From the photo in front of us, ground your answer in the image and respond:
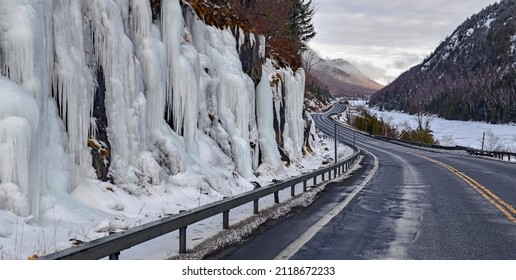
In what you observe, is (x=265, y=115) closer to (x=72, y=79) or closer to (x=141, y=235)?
A: (x=72, y=79)

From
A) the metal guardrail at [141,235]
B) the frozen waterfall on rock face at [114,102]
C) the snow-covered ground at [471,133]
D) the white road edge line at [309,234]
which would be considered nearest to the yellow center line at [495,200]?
the white road edge line at [309,234]

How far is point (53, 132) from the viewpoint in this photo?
31.2ft

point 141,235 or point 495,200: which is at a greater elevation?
point 141,235

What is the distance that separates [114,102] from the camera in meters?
11.8

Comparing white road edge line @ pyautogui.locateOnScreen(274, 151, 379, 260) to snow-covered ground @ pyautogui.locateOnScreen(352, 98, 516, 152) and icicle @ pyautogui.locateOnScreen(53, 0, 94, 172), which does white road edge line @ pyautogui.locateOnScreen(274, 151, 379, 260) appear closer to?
icicle @ pyautogui.locateOnScreen(53, 0, 94, 172)

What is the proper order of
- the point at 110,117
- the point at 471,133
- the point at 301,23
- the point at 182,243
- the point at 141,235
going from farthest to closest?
the point at 471,133 < the point at 301,23 < the point at 110,117 < the point at 182,243 < the point at 141,235

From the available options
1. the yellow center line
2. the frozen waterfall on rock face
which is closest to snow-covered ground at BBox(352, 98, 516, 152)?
the yellow center line

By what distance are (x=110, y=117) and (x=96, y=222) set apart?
373 centimetres

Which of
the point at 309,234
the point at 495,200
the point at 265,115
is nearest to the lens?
the point at 309,234

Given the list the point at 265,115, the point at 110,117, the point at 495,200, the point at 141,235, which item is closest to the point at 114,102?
the point at 110,117

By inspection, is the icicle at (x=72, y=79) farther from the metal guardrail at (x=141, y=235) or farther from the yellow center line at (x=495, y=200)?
the yellow center line at (x=495, y=200)

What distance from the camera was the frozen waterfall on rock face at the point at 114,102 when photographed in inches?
319

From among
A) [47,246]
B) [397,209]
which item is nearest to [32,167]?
[47,246]
